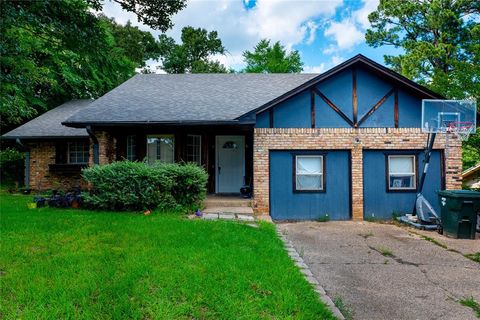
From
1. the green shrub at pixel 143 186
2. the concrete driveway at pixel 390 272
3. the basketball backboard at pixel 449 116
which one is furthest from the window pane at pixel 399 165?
the green shrub at pixel 143 186

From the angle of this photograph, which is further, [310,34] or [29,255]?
[310,34]

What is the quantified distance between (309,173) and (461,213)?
399cm

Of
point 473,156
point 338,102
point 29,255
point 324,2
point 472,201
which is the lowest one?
point 29,255

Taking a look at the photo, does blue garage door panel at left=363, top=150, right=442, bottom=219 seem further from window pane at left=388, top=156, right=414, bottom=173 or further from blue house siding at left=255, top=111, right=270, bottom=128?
blue house siding at left=255, top=111, right=270, bottom=128

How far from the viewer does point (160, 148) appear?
11.6 meters

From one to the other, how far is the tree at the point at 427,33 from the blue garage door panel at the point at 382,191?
9154 millimetres

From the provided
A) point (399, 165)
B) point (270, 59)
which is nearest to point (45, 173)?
point (399, 165)

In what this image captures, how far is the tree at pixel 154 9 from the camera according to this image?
8.20 metres

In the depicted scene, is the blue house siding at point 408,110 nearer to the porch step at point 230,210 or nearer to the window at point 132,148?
the porch step at point 230,210

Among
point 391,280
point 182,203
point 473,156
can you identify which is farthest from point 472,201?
point 473,156

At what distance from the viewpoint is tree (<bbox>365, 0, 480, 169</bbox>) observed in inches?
746

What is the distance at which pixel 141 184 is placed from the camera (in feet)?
27.0

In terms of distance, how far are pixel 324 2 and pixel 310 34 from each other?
5908 mm

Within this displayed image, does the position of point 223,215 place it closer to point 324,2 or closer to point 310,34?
point 324,2
